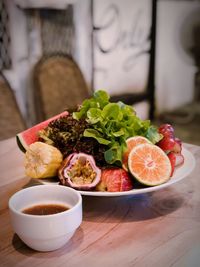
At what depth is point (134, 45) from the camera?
3.53 meters

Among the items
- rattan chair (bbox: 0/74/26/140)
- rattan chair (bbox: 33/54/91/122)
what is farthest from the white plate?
rattan chair (bbox: 33/54/91/122)

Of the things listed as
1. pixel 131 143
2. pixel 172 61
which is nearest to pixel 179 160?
pixel 131 143

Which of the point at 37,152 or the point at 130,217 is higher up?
the point at 37,152

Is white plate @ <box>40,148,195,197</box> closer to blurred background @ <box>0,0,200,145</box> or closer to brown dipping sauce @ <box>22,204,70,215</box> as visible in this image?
brown dipping sauce @ <box>22,204,70,215</box>

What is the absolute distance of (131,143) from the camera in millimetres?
975

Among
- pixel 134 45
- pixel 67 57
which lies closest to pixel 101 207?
pixel 67 57

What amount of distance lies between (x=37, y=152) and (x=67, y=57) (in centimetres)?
206

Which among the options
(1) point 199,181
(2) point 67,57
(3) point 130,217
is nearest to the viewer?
(3) point 130,217

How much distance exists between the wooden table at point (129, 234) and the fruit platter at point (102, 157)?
64 millimetres

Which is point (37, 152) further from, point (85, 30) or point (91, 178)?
point (85, 30)

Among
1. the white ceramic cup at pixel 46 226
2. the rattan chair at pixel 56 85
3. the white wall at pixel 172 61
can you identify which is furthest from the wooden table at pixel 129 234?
the white wall at pixel 172 61

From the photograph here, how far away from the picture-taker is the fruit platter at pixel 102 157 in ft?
3.00

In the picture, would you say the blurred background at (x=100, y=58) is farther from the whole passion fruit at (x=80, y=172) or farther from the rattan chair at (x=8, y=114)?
the whole passion fruit at (x=80, y=172)

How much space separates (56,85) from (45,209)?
6.46 ft
